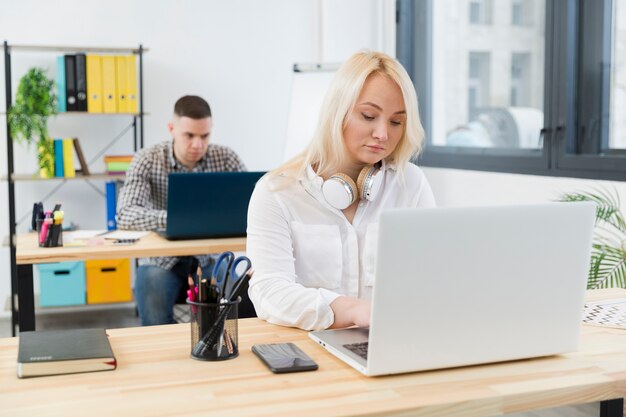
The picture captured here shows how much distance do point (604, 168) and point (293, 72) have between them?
2.32 m

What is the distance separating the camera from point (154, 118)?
16.7ft

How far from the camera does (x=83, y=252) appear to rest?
2.78 metres

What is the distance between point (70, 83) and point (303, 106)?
1.40 metres

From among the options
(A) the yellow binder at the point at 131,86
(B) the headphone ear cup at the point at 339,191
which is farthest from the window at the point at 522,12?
(B) the headphone ear cup at the point at 339,191

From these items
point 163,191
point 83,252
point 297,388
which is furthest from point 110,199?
point 297,388

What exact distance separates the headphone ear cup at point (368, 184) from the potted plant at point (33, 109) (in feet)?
10.1

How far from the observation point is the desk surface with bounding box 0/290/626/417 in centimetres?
116

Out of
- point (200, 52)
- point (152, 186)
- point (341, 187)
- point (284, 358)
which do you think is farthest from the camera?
point (200, 52)

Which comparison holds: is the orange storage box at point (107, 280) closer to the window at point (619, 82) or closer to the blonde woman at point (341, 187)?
the window at point (619, 82)

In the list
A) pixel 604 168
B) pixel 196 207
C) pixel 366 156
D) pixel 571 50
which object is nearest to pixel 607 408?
pixel 366 156

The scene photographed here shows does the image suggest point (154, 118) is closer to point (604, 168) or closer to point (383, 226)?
point (604, 168)

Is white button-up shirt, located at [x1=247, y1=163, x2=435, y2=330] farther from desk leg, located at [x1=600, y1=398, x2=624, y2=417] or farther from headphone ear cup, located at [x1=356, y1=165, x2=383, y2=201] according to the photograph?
desk leg, located at [x1=600, y1=398, x2=624, y2=417]

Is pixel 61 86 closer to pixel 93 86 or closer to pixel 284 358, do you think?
pixel 93 86

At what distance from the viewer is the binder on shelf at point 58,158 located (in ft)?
15.2
